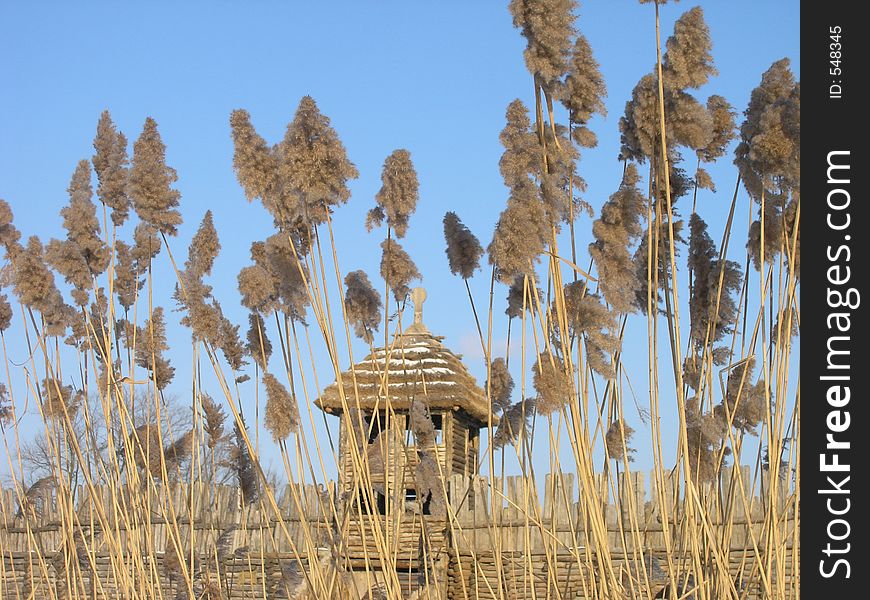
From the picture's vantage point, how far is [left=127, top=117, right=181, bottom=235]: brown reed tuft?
12.1 ft

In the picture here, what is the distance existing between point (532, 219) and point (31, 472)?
98.5 feet

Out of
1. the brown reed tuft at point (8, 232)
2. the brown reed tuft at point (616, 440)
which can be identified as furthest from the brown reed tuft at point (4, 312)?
the brown reed tuft at point (616, 440)

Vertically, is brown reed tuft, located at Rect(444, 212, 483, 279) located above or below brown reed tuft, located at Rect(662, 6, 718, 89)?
below

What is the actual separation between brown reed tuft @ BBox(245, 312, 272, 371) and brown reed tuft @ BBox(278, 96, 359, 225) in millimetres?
778

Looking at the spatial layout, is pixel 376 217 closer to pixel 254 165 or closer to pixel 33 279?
→ pixel 254 165

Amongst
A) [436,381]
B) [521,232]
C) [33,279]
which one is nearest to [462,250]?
[521,232]

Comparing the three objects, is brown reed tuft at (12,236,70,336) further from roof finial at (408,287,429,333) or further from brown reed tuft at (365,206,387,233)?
roof finial at (408,287,429,333)

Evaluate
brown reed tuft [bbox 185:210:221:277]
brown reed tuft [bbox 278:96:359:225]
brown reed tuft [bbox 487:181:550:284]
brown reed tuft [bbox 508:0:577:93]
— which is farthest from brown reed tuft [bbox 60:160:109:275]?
brown reed tuft [bbox 508:0:577:93]

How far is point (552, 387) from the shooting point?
10.4 feet

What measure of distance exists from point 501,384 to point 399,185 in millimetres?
1048

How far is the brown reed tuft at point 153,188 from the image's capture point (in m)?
3.69

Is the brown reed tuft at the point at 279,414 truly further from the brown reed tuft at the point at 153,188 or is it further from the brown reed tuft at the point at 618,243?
the brown reed tuft at the point at 618,243

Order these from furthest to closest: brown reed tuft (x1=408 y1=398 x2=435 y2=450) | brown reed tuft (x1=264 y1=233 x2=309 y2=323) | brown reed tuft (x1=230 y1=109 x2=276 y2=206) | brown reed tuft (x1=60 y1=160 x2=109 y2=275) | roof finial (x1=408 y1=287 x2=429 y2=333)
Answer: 1. roof finial (x1=408 y1=287 x2=429 y2=333)
2. brown reed tuft (x1=60 y1=160 x2=109 y2=275)
3. brown reed tuft (x1=408 y1=398 x2=435 y2=450)
4. brown reed tuft (x1=264 y1=233 x2=309 y2=323)
5. brown reed tuft (x1=230 y1=109 x2=276 y2=206)
